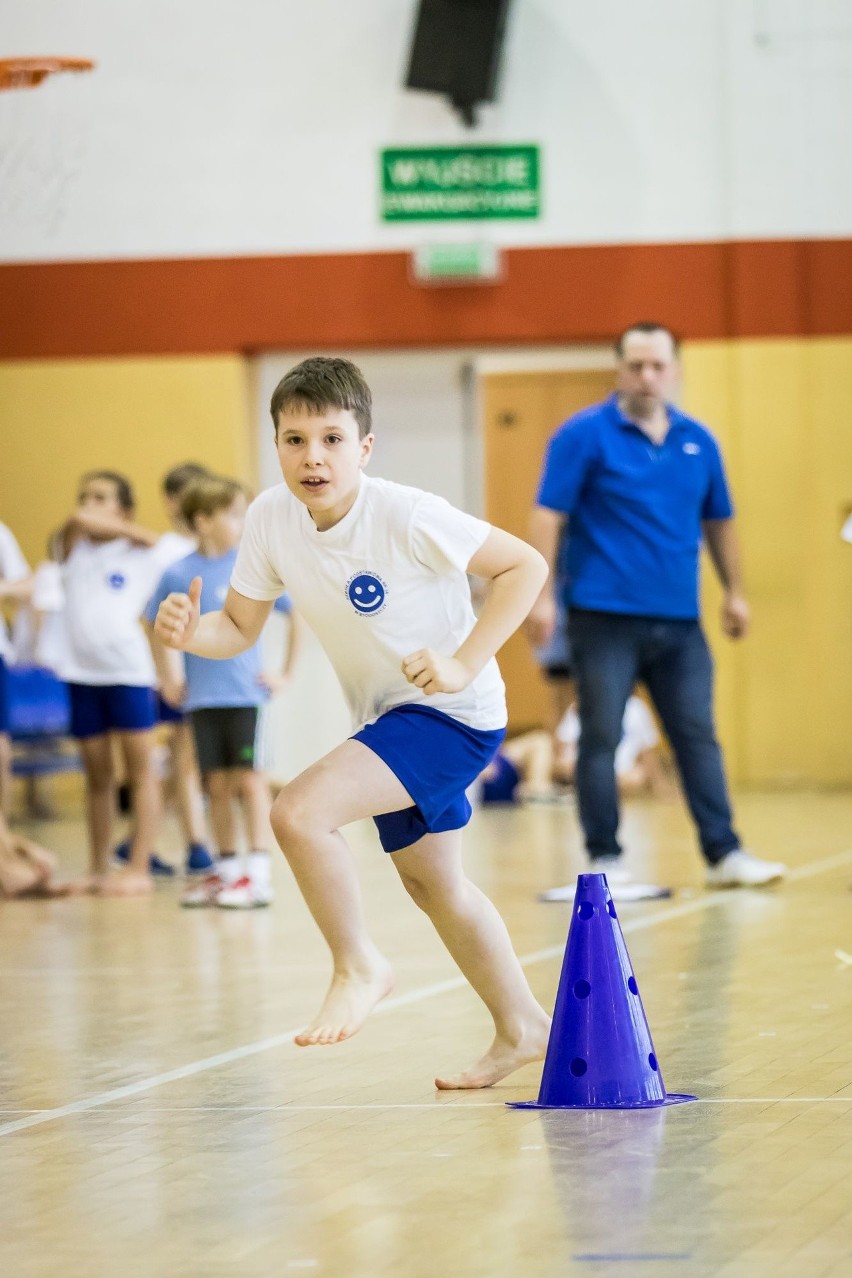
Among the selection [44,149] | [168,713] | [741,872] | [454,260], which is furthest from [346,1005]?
[44,149]

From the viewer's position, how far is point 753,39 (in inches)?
452

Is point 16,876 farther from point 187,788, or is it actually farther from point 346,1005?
point 346,1005

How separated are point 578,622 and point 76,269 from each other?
614cm

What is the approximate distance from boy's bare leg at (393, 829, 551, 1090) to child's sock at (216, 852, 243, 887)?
3.41m

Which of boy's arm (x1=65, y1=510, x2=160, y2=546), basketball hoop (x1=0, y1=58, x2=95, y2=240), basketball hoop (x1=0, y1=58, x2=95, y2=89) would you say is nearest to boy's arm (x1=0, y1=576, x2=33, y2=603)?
boy's arm (x1=65, y1=510, x2=160, y2=546)

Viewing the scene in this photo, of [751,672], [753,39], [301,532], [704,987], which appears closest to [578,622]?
[704,987]

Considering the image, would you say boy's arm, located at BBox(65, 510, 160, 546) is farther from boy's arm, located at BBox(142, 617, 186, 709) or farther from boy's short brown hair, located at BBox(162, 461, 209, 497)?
boy's arm, located at BBox(142, 617, 186, 709)

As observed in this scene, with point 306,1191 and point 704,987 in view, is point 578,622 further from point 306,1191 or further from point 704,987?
point 306,1191

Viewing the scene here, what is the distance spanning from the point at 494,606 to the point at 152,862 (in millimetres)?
5139

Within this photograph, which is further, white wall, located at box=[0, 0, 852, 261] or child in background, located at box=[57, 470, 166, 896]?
white wall, located at box=[0, 0, 852, 261]

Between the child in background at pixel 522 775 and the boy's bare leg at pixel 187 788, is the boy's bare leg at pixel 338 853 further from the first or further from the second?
the child in background at pixel 522 775

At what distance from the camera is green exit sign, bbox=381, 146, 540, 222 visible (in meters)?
11.7

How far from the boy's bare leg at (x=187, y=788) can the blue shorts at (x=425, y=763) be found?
477 centimetres

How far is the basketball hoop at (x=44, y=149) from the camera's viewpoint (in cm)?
1174
